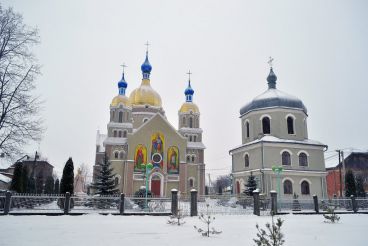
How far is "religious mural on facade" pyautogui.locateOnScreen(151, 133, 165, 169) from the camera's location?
110 feet

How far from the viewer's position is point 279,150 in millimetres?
25938

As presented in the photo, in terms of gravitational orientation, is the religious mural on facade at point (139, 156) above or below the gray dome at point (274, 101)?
below

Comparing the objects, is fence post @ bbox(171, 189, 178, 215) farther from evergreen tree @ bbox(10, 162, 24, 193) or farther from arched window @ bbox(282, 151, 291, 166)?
evergreen tree @ bbox(10, 162, 24, 193)

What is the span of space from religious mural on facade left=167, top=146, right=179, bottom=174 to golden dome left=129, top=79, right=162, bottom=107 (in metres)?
9.44

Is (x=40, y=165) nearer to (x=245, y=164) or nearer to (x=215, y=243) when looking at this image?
(x=245, y=164)

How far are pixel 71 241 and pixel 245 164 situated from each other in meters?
22.5

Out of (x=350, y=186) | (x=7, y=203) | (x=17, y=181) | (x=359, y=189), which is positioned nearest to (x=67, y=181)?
(x=17, y=181)

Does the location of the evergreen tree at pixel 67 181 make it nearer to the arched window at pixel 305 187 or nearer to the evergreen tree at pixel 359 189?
the arched window at pixel 305 187

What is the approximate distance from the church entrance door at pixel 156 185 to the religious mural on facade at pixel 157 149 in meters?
1.51

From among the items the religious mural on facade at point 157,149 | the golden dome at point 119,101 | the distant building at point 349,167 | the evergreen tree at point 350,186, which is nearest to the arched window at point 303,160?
the evergreen tree at point 350,186

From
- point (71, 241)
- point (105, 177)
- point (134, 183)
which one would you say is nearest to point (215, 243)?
point (71, 241)

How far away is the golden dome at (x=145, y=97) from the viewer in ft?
135

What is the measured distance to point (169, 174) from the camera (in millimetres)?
33656

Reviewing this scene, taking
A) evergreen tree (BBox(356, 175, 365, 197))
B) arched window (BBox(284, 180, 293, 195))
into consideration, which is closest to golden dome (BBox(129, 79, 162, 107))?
Result: arched window (BBox(284, 180, 293, 195))
